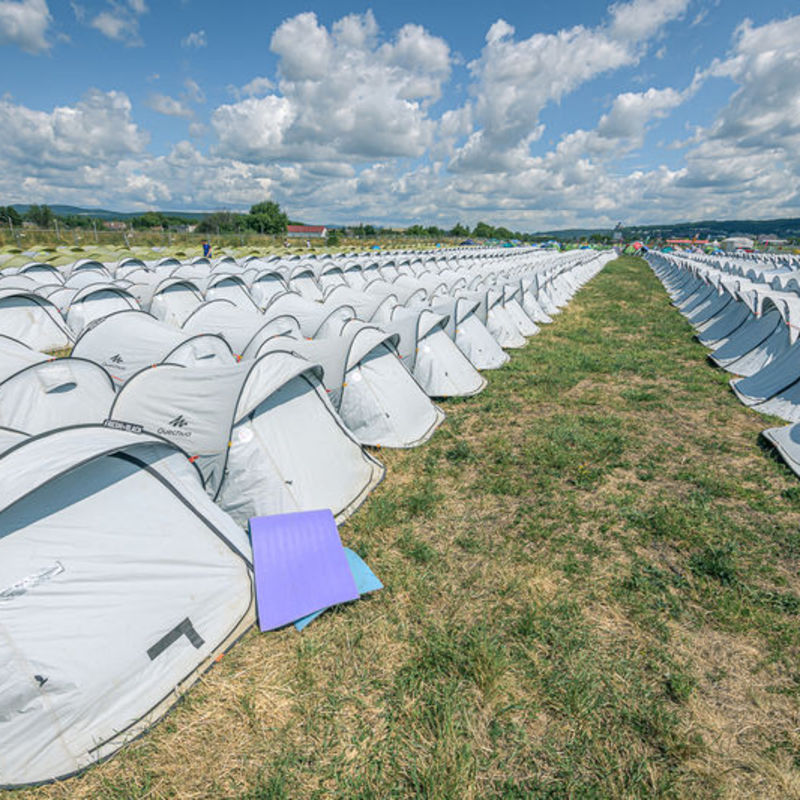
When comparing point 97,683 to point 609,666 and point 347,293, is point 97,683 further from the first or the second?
point 347,293

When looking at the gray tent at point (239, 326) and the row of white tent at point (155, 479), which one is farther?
the gray tent at point (239, 326)

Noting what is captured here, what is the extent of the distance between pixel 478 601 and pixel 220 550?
9.37 feet

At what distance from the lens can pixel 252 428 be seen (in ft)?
18.7

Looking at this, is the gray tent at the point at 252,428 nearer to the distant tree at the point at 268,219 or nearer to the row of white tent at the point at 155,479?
the row of white tent at the point at 155,479

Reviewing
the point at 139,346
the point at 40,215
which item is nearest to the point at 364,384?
the point at 139,346

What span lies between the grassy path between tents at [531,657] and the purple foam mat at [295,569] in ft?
0.76

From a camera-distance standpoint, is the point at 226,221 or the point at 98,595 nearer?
the point at 98,595

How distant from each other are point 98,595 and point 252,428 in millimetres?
2559

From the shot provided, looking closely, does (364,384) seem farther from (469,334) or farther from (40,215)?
(40,215)

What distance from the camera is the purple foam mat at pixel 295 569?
14.4 ft

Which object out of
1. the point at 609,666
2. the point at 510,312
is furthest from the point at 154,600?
the point at 510,312

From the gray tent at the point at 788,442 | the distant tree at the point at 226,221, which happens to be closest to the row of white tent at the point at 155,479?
the gray tent at the point at 788,442

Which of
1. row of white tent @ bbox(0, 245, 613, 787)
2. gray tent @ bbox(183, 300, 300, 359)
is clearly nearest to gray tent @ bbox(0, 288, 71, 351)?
row of white tent @ bbox(0, 245, 613, 787)

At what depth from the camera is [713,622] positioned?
14.9 feet
